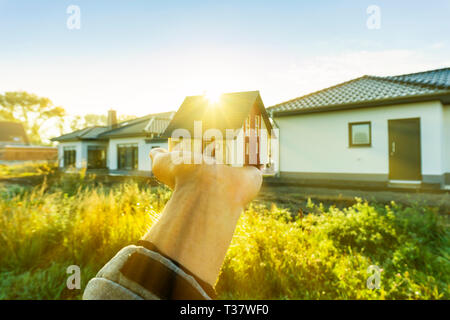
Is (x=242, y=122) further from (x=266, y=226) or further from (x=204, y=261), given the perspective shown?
(x=266, y=226)

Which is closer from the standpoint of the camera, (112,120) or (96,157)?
(112,120)

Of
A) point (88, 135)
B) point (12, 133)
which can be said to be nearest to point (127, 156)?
point (88, 135)

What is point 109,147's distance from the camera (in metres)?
26.4

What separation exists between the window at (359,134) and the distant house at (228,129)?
47.7 ft

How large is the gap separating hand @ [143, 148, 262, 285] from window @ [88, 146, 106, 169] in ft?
97.2

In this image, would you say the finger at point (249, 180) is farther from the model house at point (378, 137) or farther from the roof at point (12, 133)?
the roof at point (12, 133)

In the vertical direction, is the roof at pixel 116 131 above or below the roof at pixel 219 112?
above

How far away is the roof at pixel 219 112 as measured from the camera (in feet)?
1.79

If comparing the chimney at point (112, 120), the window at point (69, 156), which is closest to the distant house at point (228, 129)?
the chimney at point (112, 120)

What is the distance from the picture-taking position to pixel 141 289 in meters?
0.53

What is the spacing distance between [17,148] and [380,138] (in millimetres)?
49487

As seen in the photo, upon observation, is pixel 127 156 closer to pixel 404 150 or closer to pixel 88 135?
pixel 88 135
